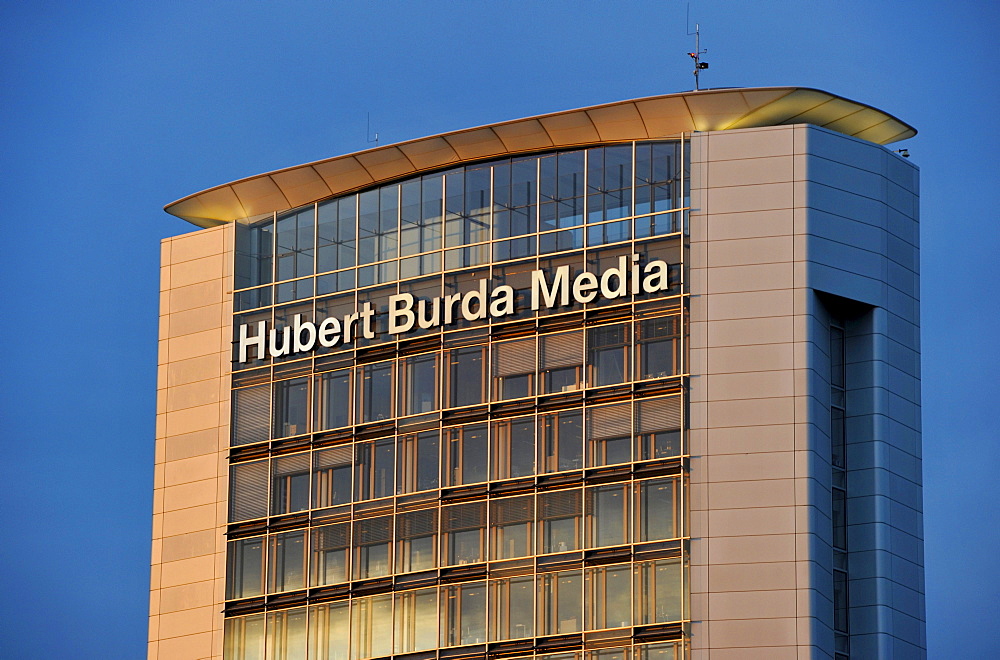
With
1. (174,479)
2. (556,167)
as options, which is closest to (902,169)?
(556,167)

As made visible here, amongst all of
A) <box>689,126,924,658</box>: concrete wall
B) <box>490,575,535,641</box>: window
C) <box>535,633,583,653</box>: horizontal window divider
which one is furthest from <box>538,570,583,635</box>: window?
<box>689,126,924,658</box>: concrete wall

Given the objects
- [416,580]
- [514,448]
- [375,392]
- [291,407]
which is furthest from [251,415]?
[514,448]

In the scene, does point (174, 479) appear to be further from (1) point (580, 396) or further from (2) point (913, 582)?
(2) point (913, 582)

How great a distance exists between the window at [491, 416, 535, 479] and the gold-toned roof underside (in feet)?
38.5

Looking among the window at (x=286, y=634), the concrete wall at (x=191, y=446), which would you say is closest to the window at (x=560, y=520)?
the window at (x=286, y=634)

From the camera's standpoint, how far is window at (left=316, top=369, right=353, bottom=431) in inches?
3745

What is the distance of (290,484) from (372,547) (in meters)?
5.35

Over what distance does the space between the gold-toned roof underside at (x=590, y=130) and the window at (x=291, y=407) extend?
836cm

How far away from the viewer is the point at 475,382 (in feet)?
301

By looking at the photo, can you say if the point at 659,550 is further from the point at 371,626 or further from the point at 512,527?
the point at 371,626

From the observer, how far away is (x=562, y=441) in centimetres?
8881

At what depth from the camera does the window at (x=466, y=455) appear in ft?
298

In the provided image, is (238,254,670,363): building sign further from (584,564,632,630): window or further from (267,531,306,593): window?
(584,564,632,630): window

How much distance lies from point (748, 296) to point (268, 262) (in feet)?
78.5
